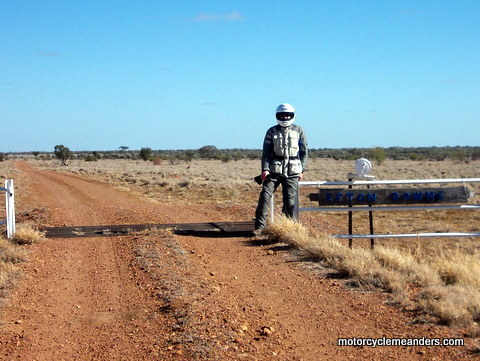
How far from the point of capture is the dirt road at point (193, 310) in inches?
185

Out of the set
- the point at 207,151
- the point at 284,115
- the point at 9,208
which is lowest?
the point at 9,208

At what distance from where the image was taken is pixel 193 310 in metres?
5.52

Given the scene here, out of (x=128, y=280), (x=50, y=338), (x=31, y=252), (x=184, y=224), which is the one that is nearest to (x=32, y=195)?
(x=184, y=224)

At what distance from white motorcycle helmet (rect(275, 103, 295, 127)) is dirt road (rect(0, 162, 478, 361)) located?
81.8 inches

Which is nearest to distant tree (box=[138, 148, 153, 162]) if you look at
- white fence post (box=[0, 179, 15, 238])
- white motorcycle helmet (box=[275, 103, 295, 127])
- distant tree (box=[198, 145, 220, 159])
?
distant tree (box=[198, 145, 220, 159])

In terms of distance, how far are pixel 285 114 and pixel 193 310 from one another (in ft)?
15.7

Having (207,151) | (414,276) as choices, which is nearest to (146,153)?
(207,151)

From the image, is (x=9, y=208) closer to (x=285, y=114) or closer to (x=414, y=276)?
(x=285, y=114)

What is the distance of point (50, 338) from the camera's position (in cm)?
512

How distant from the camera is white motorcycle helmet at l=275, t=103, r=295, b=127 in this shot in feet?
31.3

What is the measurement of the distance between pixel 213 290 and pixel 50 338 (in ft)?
5.98

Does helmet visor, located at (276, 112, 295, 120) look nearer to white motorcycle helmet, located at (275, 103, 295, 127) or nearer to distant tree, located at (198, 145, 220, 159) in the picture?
white motorcycle helmet, located at (275, 103, 295, 127)

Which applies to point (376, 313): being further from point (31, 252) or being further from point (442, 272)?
point (31, 252)

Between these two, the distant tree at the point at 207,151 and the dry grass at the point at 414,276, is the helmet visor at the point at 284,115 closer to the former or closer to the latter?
the dry grass at the point at 414,276
